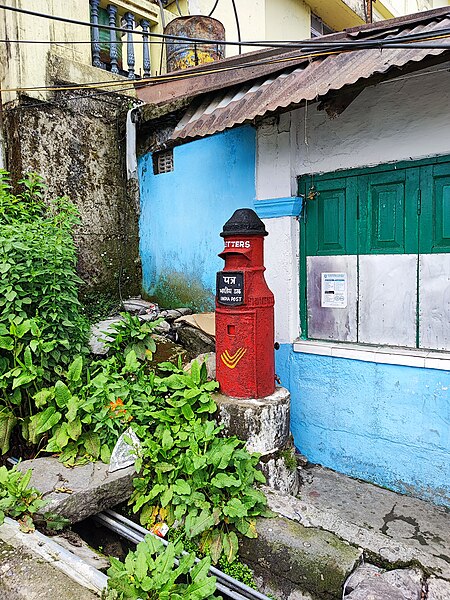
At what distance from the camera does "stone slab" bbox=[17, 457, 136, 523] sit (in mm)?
2881

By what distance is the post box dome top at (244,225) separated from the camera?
11.6 ft

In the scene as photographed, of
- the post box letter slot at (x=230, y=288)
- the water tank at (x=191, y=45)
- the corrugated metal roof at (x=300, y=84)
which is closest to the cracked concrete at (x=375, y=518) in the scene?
the post box letter slot at (x=230, y=288)

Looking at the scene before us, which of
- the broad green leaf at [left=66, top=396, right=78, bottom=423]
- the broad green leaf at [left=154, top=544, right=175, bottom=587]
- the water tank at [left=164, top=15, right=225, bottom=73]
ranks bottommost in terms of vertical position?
the broad green leaf at [left=154, top=544, right=175, bottom=587]

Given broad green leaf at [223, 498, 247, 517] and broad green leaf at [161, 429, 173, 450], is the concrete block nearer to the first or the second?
broad green leaf at [161, 429, 173, 450]

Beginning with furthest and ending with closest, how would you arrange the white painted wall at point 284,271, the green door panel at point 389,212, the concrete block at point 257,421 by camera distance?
the white painted wall at point 284,271 → the green door panel at point 389,212 → the concrete block at point 257,421

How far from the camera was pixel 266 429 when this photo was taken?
3.47m

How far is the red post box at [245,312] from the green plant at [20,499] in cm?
158

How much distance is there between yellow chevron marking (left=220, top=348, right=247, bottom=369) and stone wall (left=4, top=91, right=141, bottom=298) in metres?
2.54

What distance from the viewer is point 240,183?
15.4ft

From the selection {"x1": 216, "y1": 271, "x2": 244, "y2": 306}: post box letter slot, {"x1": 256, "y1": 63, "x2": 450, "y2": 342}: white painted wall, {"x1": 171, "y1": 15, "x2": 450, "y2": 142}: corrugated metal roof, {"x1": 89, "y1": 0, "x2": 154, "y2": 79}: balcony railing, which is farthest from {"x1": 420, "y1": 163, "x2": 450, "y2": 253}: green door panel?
{"x1": 89, "y1": 0, "x2": 154, "y2": 79}: balcony railing

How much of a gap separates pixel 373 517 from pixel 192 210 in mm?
3588

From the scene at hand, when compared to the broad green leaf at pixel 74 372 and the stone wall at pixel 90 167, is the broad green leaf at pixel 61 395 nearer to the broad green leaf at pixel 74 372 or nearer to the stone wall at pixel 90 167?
the broad green leaf at pixel 74 372

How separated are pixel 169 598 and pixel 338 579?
0.96 metres

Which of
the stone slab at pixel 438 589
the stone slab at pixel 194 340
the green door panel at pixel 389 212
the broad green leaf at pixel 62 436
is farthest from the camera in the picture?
the stone slab at pixel 194 340
